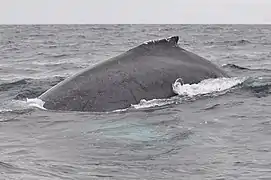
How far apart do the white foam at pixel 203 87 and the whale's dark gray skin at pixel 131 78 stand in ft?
0.33

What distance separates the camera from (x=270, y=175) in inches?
221

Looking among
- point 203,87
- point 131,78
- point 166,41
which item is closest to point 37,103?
point 131,78

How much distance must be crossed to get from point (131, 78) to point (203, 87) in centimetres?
172

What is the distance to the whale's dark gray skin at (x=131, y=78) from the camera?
9.48 metres

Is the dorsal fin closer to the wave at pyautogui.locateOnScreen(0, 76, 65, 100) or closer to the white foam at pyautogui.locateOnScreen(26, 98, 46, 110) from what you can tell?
the white foam at pyautogui.locateOnScreen(26, 98, 46, 110)

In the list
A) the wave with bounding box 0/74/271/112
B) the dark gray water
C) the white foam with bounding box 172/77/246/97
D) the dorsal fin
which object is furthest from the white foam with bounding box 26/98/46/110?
the white foam with bounding box 172/77/246/97

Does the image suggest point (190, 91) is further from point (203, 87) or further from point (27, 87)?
point (27, 87)

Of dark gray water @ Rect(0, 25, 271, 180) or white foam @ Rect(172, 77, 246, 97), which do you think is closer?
dark gray water @ Rect(0, 25, 271, 180)

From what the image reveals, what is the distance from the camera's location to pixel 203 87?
1073cm

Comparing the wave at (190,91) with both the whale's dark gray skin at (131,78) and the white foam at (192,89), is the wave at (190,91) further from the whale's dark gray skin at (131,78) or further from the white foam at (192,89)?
the whale's dark gray skin at (131,78)

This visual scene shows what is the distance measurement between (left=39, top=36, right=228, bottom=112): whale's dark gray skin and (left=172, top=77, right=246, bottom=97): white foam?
0.10 meters

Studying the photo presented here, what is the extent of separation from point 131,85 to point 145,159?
3588mm

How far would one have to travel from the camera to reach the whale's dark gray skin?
9484 mm

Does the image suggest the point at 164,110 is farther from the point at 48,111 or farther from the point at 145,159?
the point at 145,159
